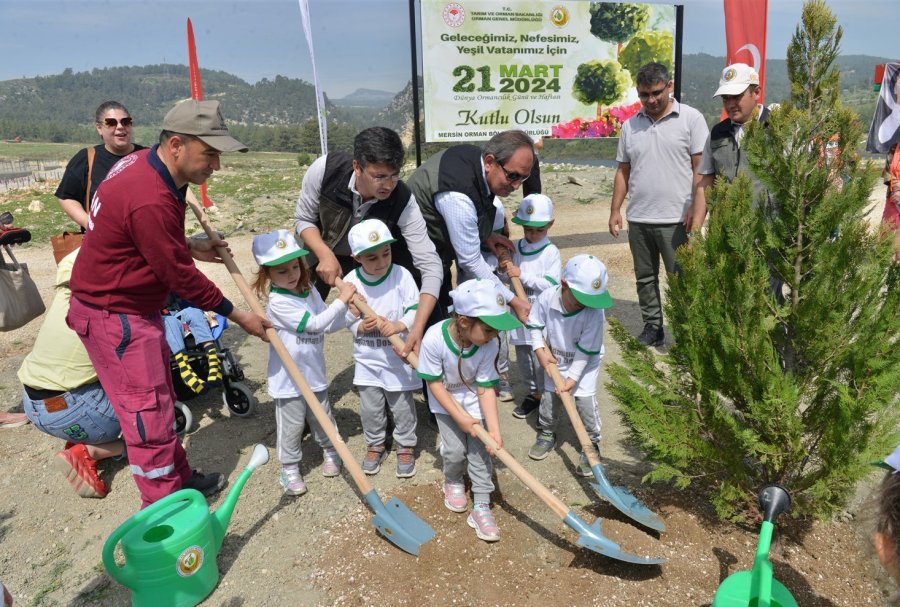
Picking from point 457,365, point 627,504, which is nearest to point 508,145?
point 457,365

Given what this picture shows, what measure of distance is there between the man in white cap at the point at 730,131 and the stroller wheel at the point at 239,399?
3.41 m

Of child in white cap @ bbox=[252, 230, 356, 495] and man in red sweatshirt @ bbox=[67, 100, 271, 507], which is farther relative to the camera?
child in white cap @ bbox=[252, 230, 356, 495]

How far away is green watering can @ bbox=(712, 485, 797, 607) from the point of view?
187cm

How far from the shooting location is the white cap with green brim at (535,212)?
4359 mm

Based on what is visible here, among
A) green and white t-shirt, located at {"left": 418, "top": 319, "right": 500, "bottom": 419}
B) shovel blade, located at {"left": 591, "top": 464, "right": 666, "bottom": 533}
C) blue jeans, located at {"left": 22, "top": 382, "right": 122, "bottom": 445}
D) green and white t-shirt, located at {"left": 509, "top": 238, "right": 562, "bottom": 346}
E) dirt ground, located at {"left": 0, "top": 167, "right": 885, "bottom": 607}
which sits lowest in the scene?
dirt ground, located at {"left": 0, "top": 167, "right": 885, "bottom": 607}

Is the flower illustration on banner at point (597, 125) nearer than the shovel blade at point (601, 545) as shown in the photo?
No

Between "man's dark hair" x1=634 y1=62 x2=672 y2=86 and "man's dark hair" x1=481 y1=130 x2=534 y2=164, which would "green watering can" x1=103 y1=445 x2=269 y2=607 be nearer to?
"man's dark hair" x1=481 y1=130 x2=534 y2=164

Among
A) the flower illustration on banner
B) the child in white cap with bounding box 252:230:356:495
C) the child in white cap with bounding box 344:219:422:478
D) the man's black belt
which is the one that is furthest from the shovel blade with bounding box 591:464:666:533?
the flower illustration on banner

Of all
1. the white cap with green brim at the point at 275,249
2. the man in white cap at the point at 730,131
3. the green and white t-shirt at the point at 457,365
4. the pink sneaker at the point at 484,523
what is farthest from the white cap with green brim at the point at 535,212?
the pink sneaker at the point at 484,523

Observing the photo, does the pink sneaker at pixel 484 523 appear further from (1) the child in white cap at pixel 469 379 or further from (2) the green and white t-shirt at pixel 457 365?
(2) the green and white t-shirt at pixel 457 365

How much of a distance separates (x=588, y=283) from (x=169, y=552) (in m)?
2.39

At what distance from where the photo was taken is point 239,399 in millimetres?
4656

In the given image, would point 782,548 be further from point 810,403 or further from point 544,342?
point 544,342

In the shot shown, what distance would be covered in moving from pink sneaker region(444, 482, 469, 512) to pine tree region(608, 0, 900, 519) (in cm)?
114
